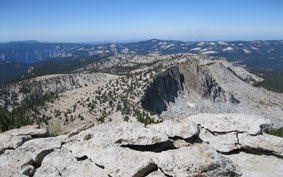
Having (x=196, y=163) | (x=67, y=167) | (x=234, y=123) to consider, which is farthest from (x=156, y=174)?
(x=234, y=123)

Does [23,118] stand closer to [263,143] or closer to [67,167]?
[67,167]

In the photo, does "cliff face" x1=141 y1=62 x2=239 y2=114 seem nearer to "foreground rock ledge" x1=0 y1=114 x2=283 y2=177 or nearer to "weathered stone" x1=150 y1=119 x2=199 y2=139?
"foreground rock ledge" x1=0 y1=114 x2=283 y2=177

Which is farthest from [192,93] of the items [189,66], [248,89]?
[248,89]

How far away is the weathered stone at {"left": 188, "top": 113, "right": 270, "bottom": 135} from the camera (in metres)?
15.2

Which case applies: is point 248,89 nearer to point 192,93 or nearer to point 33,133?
point 192,93

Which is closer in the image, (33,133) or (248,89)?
(33,133)

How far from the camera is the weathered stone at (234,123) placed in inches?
600

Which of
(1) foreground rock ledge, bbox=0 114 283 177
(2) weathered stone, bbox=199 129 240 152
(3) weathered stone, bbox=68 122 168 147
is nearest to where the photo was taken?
(1) foreground rock ledge, bbox=0 114 283 177

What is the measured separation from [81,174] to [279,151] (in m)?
13.8

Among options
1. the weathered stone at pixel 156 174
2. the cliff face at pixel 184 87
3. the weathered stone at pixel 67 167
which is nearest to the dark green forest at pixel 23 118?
the weathered stone at pixel 67 167

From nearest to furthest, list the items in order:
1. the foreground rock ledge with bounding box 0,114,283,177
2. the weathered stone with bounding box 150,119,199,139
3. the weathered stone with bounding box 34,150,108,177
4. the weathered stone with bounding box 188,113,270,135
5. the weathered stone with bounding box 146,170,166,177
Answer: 1. the foreground rock ledge with bounding box 0,114,283,177
2. the weathered stone with bounding box 146,170,166,177
3. the weathered stone with bounding box 34,150,108,177
4. the weathered stone with bounding box 150,119,199,139
5. the weathered stone with bounding box 188,113,270,135

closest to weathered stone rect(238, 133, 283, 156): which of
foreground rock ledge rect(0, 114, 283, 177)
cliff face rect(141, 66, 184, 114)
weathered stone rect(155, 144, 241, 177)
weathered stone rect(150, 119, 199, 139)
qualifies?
foreground rock ledge rect(0, 114, 283, 177)

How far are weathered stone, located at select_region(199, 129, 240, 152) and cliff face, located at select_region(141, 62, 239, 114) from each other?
175ft

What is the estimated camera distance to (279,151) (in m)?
13.4
